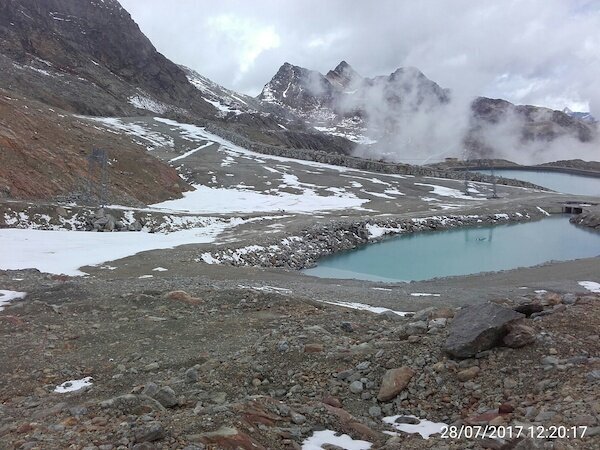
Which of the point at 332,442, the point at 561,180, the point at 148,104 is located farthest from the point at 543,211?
the point at 148,104

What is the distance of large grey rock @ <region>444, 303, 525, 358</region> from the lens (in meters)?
8.04

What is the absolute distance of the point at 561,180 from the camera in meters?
169

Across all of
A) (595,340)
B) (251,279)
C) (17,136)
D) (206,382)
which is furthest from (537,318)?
(17,136)

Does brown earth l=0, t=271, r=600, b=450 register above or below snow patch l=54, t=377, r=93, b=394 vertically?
above

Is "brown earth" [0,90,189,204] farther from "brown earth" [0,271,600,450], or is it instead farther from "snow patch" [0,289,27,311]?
"brown earth" [0,271,600,450]

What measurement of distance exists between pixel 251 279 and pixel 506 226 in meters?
48.6

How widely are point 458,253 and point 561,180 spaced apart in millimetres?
148495

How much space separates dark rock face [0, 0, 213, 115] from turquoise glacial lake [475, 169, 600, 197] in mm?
121620

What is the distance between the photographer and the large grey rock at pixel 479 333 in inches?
316

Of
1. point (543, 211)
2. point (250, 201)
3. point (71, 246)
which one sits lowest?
point (71, 246)

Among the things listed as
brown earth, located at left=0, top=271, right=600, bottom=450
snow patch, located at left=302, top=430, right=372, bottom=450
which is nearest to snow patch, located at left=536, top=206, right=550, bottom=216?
brown earth, located at left=0, top=271, right=600, bottom=450

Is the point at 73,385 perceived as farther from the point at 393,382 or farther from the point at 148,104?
the point at 148,104

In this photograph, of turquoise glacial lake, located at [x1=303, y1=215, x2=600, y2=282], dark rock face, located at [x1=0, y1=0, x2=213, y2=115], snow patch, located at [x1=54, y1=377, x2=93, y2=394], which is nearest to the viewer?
snow patch, located at [x1=54, y1=377, x2=93, y2=394]

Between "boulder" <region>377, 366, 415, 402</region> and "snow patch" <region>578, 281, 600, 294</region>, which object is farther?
"snow patch" <region>578, 281, 600, 294</region>
